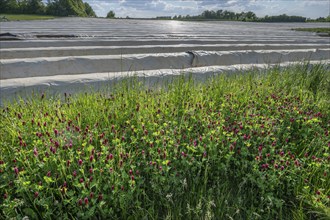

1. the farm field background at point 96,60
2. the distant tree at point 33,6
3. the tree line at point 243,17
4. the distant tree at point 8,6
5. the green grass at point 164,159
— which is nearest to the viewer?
the green grass at point 164,159

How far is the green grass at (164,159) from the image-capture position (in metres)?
1.82

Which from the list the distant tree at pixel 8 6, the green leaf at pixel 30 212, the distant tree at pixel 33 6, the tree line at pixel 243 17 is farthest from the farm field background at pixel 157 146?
the distant tree at pixel 33 6

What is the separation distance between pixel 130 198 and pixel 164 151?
468 millimetres

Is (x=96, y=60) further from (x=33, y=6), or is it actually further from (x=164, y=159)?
(x=33, y=6)

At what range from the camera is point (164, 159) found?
6.67ft

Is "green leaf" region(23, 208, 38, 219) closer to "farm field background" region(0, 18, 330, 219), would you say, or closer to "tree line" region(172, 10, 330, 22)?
"farm field background" region(0, 18, 330, 219)

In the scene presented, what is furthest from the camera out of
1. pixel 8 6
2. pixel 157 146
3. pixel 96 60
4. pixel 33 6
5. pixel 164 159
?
pixel 33 6

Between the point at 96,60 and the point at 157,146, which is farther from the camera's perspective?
the point at 96,60

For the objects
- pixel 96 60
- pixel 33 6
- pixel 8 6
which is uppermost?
pixel 33 6

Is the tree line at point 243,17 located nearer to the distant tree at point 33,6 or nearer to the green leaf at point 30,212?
the green leaf at point 30,212

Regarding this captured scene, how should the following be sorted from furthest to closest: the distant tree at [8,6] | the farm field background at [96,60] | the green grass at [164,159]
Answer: the distant tree at [8,6]
the farm field background at [96,60]
the green grass at [164,159]

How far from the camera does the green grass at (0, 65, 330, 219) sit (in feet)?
5.97

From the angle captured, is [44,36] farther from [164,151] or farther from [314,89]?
[314,89]

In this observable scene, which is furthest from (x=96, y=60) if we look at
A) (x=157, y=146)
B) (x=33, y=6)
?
(x=33, y=6)
